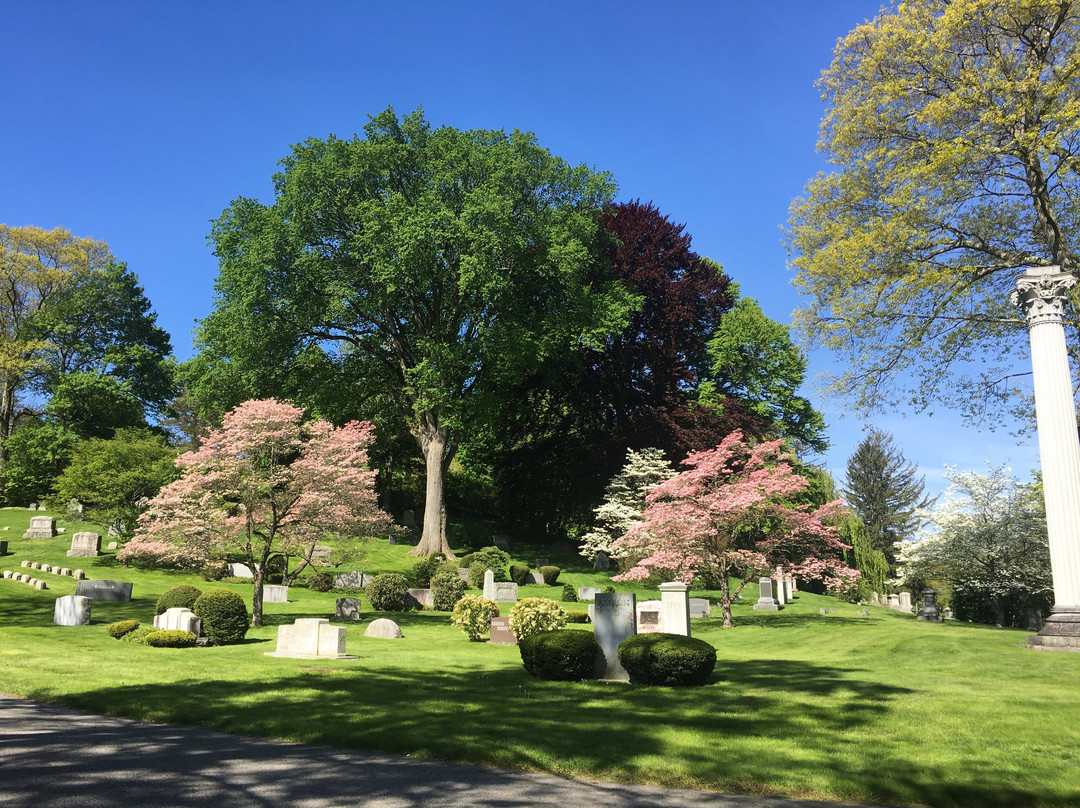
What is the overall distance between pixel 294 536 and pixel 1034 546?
29884mm

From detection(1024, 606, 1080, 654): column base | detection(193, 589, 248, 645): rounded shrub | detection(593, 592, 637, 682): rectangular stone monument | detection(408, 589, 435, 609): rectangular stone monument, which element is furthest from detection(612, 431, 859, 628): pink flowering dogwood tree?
detection(193, 589, 248, 645): rounded shrub

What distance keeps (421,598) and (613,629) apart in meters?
18.4

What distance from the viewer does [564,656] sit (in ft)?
48.6

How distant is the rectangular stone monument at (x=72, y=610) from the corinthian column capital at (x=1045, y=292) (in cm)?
2885

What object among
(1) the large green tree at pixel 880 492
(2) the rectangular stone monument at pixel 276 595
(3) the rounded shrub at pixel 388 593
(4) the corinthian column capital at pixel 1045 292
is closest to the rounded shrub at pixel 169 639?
(2) the rectangular stone monument at pixel 276 595

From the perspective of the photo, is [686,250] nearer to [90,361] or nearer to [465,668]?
[465,668]

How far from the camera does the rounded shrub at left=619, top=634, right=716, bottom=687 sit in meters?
14.0

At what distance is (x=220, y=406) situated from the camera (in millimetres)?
43219

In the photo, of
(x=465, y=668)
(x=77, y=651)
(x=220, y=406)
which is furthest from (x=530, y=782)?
(x=220, y=406)

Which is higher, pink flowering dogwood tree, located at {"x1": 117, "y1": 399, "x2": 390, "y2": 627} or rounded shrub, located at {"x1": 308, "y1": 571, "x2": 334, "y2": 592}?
pink flowering dogwood tree, located at {"x1": 117, "y1": 399, "x2": 390, "y2": 627}

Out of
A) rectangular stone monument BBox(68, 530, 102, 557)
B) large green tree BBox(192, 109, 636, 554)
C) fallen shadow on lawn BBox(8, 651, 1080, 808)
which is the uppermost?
large green tree BBox(192, 109, 636, 554)

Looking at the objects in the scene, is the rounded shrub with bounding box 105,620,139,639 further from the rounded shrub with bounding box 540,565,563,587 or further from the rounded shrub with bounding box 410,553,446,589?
the rounded shrub with bounding box 540,565,563,587

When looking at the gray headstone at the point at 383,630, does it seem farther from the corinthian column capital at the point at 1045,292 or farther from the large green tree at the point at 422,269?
the corinthian column capital at the point at 1045,292

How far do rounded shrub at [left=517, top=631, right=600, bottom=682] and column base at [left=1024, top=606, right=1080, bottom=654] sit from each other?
41.0ft
